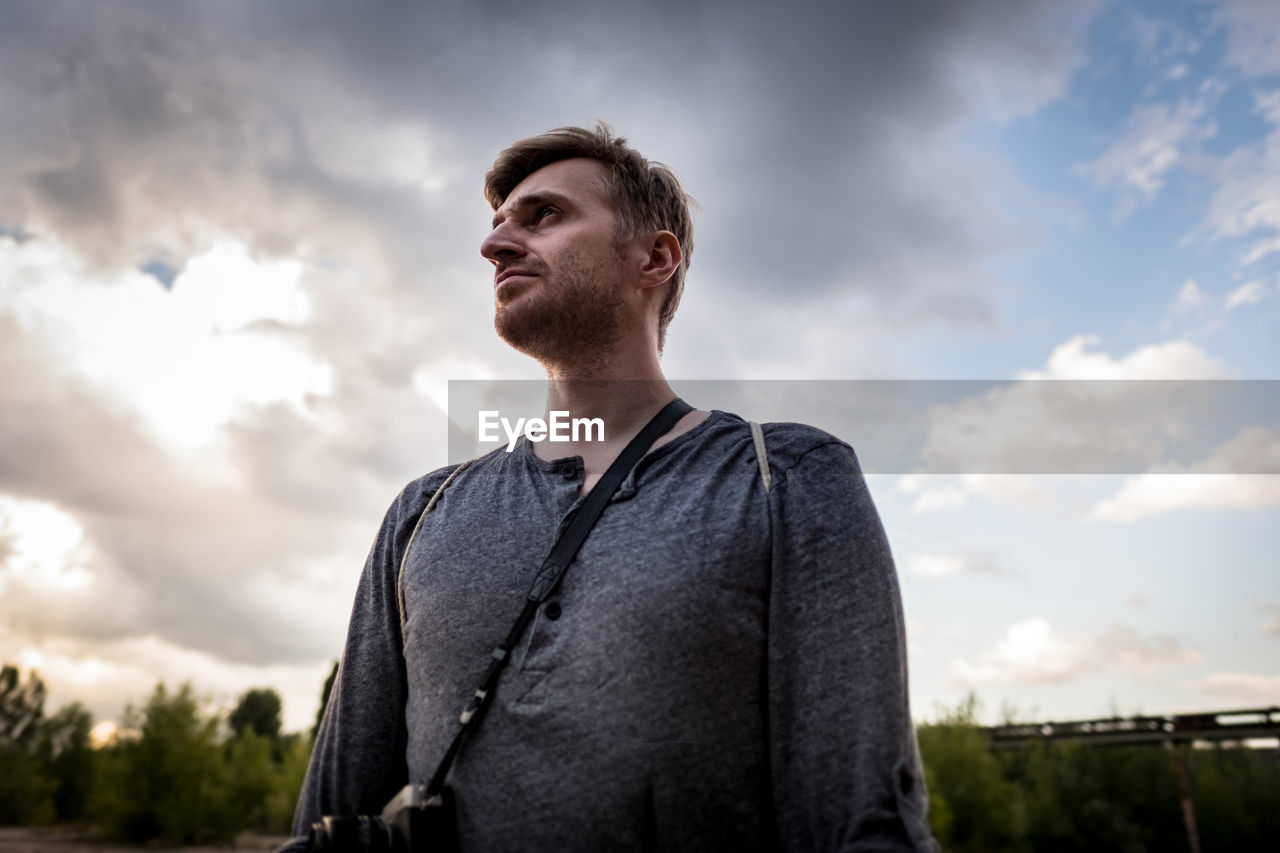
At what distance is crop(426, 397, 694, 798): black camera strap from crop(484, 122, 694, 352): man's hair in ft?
2.54

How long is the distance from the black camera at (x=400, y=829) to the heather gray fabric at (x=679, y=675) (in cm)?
5

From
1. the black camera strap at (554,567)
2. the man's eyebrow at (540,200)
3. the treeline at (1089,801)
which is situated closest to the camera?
the black camera strap at (554,567)

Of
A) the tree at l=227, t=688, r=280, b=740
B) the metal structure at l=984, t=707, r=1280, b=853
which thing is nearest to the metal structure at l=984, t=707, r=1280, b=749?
the metal structure at l=984, t=707, r=1280, b=853

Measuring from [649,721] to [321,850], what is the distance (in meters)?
0.70

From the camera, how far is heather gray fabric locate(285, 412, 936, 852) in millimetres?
1711

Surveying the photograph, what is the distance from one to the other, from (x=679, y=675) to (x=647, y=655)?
3.1 inches

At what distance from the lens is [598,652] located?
184 centimetres

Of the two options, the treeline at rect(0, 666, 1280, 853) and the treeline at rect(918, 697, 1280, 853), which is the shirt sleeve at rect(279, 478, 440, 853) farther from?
the treeline at rect(918, 697, 1280, 853)

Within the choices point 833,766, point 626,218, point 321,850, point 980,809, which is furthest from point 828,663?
point 980,809

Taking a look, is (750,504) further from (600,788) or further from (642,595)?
(600,788)

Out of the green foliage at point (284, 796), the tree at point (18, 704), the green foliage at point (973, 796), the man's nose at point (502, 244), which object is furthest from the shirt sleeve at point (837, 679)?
the tree at point (18, 704)

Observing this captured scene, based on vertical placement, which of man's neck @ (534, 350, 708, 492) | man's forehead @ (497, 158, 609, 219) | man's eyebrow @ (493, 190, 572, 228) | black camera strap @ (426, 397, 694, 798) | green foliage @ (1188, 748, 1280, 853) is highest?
man's forehead @ (497, 158, 609, 219)

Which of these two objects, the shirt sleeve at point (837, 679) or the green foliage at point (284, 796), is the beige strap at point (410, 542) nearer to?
the shirt sleeve at point (837, 679)

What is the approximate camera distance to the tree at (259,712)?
7375 cm
